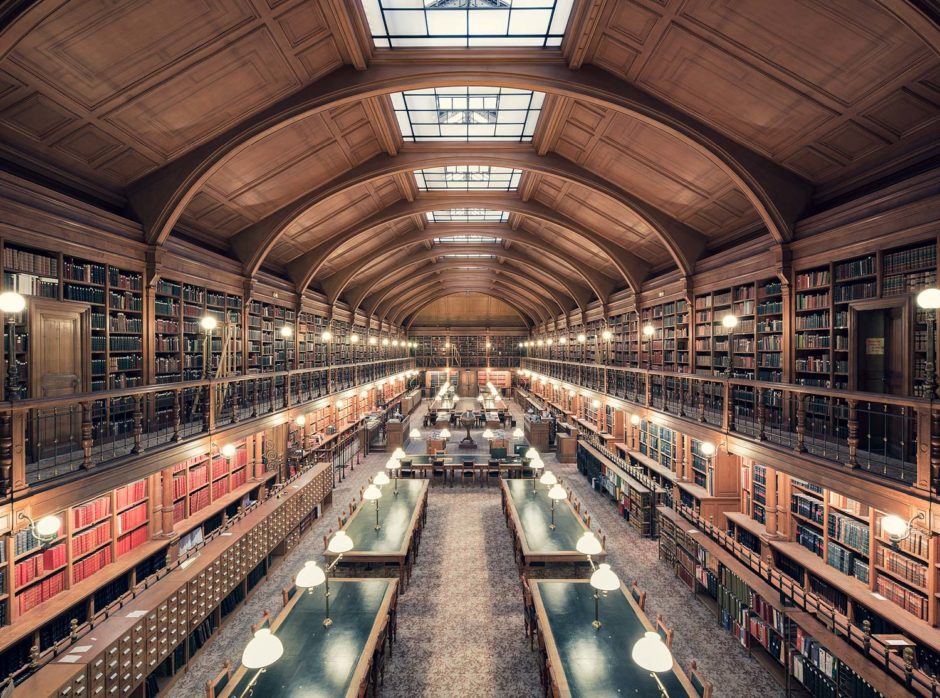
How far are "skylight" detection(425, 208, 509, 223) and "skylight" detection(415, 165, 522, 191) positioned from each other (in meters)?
2.82

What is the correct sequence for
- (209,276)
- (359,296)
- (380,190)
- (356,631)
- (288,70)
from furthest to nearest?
1. (359,296)
2. (380,190)
3. (209,276)
4. (288,70)
5. (356,631)

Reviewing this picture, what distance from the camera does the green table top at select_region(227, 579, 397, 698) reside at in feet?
14.4

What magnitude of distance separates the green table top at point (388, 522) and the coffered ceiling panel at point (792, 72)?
30.3 feet

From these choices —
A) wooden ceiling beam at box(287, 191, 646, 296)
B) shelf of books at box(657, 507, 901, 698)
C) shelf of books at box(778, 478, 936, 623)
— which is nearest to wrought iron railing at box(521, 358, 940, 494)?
shelf of books at box(778, 478, 936, 623)

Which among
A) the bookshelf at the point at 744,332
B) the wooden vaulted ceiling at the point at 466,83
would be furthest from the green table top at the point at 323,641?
the bookshelf at the point at 744,332

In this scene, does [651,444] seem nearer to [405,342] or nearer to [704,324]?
[704,324]

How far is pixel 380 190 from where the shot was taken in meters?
13.1

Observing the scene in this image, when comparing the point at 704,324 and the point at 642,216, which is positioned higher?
the point at 642,216

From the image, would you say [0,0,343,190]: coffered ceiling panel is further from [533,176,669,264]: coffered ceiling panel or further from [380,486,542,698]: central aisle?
[380,486,542,698]: central aisle

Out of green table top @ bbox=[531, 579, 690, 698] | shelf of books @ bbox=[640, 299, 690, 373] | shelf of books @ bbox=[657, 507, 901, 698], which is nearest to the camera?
green table top @ bbox=[531, 579, 690, 698]

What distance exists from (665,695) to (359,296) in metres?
19.8

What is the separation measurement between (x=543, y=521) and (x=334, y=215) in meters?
10.3

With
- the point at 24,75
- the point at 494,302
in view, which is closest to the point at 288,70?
the point at 24,75

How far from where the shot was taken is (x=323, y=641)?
512cm
